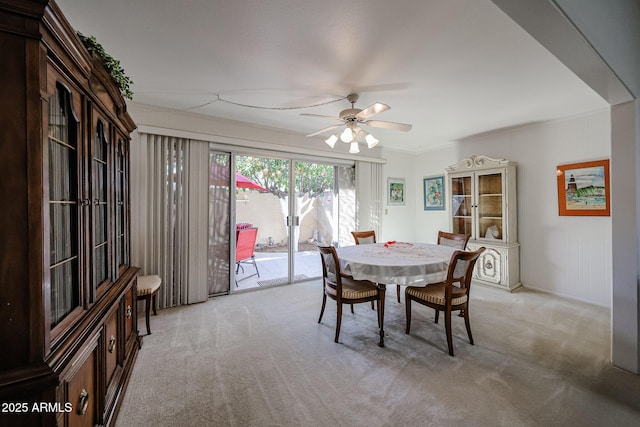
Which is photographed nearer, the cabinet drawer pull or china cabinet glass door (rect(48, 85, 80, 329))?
china cabinet glass door (rect(48, 85, 80, 329))

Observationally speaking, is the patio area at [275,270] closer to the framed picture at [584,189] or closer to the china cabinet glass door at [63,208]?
the china cabinet glass door at [63,208]

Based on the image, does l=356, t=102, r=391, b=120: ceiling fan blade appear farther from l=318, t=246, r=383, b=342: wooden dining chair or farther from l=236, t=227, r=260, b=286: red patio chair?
l=236, t=227, r=260, b=286: red patio chair

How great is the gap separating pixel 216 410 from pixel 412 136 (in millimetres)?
4286

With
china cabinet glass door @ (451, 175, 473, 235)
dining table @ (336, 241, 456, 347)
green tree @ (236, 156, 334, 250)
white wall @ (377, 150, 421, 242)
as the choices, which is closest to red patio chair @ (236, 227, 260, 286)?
green tree @ (236, 156, 334, 250)

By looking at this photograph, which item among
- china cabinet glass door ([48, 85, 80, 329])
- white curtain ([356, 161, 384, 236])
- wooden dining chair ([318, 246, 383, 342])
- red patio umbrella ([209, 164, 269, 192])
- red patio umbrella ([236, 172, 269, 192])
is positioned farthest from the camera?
white curtain ([356, 161, 384, 236])

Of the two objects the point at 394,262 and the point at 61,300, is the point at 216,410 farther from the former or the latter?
the point at 394,262

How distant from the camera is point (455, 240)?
324 cm

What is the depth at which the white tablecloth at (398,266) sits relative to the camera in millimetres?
2146

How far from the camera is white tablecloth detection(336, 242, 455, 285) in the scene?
2.15 meters

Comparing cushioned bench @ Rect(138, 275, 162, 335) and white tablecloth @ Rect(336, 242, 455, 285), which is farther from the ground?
white tablecloth @ Rect(336, 242, 455, 285)

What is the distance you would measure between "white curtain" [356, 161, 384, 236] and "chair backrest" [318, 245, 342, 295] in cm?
222

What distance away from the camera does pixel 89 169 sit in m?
1.28

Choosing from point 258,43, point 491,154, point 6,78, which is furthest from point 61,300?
point 491,154

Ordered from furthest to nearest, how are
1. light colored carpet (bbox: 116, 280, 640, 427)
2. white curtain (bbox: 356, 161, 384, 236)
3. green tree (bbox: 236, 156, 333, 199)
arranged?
white curtain (bbox: 356, 161, 384, 236), green tree (bbox: 236, 156, 333, 199), light colored carpet (bbox: 116, 280, 640, 427)
